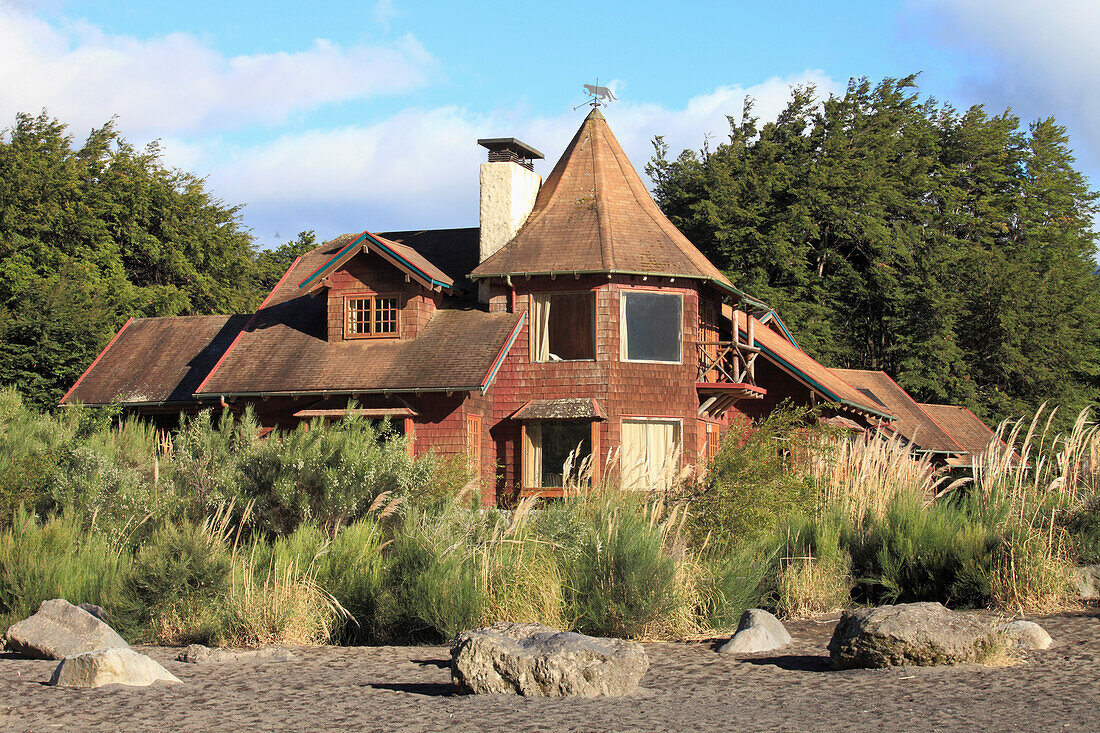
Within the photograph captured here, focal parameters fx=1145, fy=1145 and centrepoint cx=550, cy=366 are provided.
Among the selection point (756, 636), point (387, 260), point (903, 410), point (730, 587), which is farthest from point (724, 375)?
point (756, 636)

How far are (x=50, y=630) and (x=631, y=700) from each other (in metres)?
5.27

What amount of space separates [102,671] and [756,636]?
17.3 feet

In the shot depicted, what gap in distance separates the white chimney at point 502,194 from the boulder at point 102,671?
1632cm

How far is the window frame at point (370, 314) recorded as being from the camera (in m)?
23.1

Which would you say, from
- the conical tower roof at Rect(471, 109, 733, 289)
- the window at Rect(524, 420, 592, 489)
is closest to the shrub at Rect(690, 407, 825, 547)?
the window at Rect(524, 420, 592, 489)

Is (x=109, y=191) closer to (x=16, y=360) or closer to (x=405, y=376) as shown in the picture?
(x=16, y=360)

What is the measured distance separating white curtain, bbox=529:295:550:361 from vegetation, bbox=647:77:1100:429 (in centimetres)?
1411

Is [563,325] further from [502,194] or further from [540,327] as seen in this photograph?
[502,194]

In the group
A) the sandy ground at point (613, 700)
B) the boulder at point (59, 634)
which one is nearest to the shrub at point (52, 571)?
the boulder at point (59, 634)

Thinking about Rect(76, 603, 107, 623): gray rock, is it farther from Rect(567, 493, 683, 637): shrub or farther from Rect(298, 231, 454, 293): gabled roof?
Rect(298, 231, 454, 293): gabled roof

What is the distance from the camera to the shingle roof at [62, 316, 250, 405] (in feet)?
81.1

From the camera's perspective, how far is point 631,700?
306 inches

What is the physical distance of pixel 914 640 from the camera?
28.3 ft

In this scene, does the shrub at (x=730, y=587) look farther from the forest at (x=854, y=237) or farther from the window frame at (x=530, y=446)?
the forest at (x=854, y=237)
